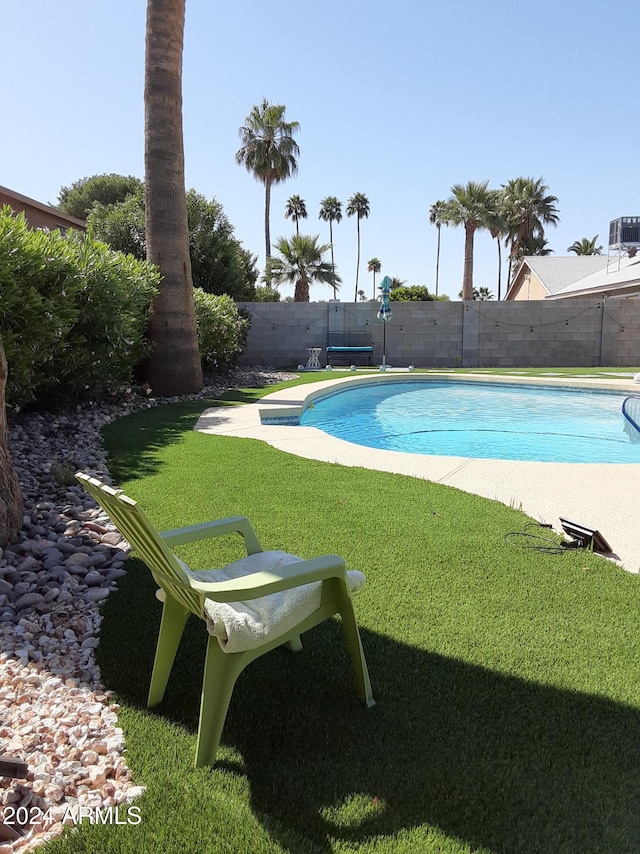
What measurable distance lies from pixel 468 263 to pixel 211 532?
1232 inches

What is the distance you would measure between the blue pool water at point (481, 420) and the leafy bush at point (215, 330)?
3.00 metres

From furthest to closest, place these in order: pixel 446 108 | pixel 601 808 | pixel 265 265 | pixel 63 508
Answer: pixel 265 265 → pixel 446 108 → pixel 63 508 → pixel 601 808

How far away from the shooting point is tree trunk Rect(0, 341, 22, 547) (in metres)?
3.56

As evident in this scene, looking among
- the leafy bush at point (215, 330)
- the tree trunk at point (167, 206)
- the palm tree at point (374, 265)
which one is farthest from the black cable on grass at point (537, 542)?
the palm tree at point (374, 265)

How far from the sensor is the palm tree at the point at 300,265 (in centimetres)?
2814

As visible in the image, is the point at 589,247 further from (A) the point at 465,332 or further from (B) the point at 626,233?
(A) the point at 465,332

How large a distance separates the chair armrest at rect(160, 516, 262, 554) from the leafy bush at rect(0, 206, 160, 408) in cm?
506

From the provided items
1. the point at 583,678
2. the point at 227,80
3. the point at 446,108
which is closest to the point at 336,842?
the point at 583,678

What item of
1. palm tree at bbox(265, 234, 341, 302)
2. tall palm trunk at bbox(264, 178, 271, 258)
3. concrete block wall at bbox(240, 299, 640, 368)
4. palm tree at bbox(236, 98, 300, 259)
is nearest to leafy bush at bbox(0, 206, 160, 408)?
concrete block wall at bbox(240, 299, 640, 368)

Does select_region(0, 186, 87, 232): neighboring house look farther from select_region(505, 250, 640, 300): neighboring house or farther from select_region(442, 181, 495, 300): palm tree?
select_region(442, 181, 495, 300): palm tree

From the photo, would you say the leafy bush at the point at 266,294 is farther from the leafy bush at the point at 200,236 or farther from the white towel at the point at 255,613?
the white towel at the point at 255,613

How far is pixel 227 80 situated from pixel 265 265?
630 inches

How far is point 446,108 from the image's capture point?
19.3 meters

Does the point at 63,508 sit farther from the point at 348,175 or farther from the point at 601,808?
the point at 348,175
